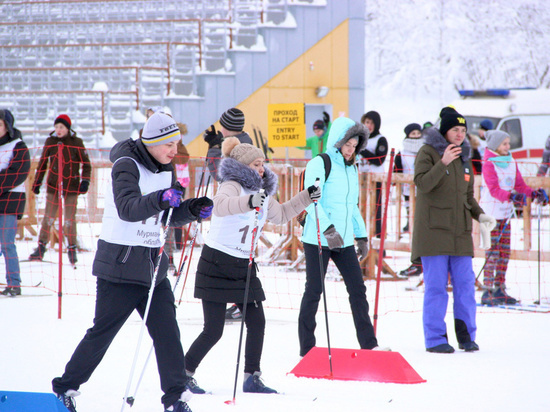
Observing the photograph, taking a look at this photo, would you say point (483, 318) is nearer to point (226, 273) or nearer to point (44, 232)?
point (226, 273)

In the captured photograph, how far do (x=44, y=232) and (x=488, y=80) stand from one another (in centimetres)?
3681

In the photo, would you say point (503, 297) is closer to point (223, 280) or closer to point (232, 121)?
point (232, 121)

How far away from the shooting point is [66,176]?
31.6 ft

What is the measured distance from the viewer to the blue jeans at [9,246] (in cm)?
767

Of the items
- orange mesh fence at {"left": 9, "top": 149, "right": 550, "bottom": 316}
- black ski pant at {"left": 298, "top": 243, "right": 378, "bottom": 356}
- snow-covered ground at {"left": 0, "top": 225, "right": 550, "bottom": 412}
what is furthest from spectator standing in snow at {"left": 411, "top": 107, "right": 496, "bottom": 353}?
orange mesh fence at {"left": 9, "top": 149, "right": 550, "bottom": 316}

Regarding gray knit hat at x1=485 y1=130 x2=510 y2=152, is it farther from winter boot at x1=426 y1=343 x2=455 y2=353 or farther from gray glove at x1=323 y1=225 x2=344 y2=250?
gray glove at x1=323 y1=225 x2=344 y2=250

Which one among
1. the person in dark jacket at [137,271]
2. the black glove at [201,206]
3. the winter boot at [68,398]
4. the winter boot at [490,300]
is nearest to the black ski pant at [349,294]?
the person in dark jacket at [137,271]

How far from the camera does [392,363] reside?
4.95m

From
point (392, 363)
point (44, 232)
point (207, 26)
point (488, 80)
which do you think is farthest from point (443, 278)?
point (488, 80)

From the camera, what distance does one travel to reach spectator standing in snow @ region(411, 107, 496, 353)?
5887mm

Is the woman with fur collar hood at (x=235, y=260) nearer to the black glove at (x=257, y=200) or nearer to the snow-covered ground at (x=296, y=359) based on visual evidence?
the black glove at (x=257, y=200)

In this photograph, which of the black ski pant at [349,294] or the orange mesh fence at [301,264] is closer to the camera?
the black ski pant at [349,294]

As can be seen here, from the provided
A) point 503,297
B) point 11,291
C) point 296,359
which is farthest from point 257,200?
point 11,291

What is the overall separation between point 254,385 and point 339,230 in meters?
1.47
